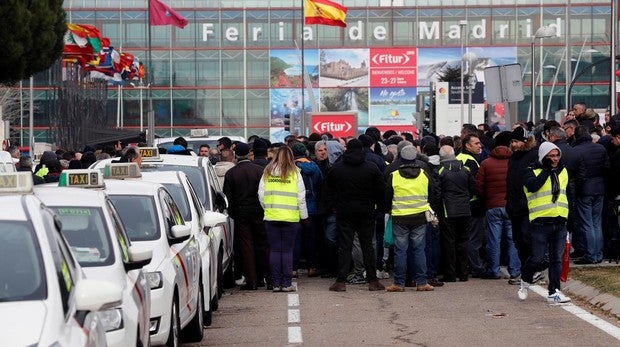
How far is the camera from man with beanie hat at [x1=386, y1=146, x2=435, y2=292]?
1783 centimetres

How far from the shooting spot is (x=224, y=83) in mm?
89125

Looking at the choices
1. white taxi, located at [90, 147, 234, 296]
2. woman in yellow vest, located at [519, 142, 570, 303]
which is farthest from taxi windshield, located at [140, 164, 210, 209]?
woman in yellow vest, located at [519, 142, 570, 303]

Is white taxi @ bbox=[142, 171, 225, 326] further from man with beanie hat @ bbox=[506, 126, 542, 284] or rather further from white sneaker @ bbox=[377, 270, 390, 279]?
white sneaker @ bbox=[377, 270, 390, 279]

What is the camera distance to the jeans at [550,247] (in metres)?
15.5

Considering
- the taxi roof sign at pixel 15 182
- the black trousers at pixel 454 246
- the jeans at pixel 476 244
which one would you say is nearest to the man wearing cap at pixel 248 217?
the black trousers at pixel 454 246

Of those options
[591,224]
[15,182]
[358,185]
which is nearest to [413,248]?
[358,185]

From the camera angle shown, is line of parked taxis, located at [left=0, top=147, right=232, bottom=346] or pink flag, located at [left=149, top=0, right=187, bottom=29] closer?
line of parked taxis, located at [left=0, top=147, right=232, bottom=346]

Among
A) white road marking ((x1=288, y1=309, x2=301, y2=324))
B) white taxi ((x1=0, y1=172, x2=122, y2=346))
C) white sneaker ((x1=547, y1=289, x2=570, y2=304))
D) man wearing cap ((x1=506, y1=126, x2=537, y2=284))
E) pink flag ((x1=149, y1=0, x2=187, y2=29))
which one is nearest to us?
white taxi ((x1=0, y1=172, x2=122, y2=346))

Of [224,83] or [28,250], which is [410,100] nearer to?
[224,83]

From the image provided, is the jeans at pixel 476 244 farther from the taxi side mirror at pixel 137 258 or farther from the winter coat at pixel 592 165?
the taxi side mirror at pixel 137 258

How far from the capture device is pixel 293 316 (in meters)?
15.5

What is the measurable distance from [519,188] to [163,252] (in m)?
5.83

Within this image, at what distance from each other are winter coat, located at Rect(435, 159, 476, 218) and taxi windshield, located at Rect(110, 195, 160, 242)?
22.8 ft

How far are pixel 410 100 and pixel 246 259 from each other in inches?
2904
